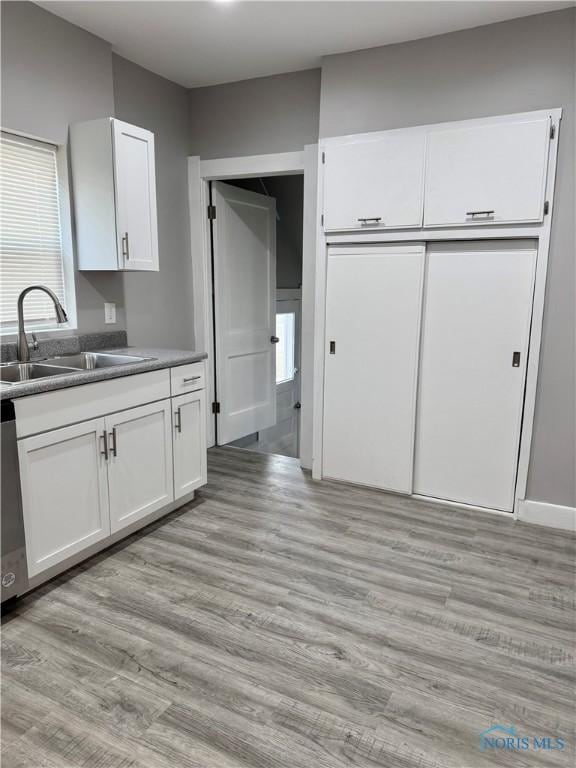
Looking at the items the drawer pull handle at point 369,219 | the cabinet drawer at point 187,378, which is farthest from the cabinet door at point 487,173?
the cabinet drawer at point 187,378

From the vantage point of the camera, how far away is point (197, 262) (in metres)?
3.98

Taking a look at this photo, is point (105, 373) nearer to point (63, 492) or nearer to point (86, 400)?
point (86, 400)

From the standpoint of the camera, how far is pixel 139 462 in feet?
8.73

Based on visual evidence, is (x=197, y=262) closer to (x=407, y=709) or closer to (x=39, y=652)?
(x=39, y=652)

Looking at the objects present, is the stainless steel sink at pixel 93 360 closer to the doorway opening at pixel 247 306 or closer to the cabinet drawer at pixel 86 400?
the cabinet drawer at pixel 86 400

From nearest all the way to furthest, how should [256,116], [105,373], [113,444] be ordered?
1. [105,373]
2. [113,444]
3. [256,116]

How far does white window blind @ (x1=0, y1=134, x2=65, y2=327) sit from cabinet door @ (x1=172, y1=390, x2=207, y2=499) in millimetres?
885

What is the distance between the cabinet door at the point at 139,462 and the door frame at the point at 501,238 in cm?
112

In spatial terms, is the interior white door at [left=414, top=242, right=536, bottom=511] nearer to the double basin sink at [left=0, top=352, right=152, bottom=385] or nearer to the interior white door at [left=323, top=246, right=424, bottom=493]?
the interior white door at [left=323, top=246, right=424, bottom=493]

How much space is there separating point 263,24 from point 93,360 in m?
2.00

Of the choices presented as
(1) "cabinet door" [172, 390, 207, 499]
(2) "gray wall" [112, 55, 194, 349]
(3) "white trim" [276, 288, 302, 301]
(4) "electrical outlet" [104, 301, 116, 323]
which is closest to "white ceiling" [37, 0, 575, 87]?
(2) "gray wall" [112, 55, 194, 349]

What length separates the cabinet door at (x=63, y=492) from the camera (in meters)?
2.11

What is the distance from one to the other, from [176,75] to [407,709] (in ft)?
12.4

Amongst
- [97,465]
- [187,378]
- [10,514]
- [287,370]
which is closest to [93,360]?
[187,378]
